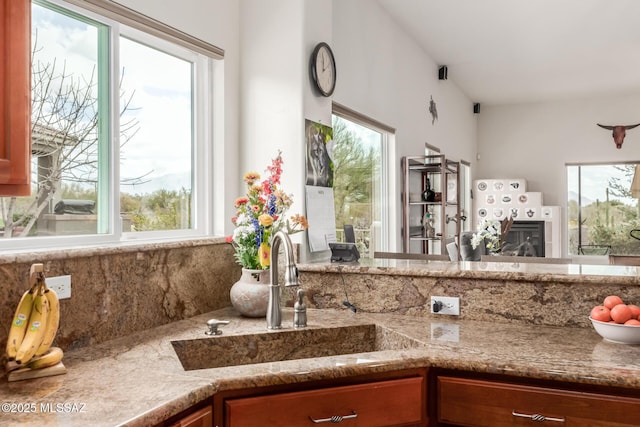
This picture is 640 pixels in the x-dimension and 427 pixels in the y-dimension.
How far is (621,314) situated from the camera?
5.40 feet

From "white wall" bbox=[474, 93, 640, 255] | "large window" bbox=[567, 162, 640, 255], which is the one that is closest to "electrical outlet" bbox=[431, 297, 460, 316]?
"white wall" bbox=[474, 93, 640, 255]

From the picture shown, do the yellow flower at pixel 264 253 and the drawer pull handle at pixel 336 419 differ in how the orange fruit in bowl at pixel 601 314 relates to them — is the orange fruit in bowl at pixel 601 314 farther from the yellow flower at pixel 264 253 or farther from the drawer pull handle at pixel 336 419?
the yellow flower at pixel 264 253

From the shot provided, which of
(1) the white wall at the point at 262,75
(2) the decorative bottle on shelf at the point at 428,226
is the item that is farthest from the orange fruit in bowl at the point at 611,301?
(2) the decorative bottle on shelf at the point at 428,226

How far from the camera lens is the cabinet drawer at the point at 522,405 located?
1.38m

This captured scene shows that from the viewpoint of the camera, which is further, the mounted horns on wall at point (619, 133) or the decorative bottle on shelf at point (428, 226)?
the mounted horns on wall at point (619, 133)

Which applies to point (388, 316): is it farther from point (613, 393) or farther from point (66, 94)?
point (66, 94)

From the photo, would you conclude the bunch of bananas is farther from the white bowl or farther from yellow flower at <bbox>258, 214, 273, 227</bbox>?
the white bowl

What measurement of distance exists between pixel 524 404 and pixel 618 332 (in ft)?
1.42

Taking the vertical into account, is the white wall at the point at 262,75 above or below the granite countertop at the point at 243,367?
above

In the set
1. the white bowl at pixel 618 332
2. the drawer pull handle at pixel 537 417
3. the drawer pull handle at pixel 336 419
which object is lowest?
the drawer pull handle at pixel 336 419

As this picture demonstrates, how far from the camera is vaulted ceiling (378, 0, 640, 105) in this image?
432 centimetres

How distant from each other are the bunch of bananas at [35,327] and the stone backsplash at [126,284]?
0.08m

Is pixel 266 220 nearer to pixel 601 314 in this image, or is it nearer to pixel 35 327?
pixel 35 327

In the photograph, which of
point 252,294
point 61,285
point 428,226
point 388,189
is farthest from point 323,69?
point 428,226
